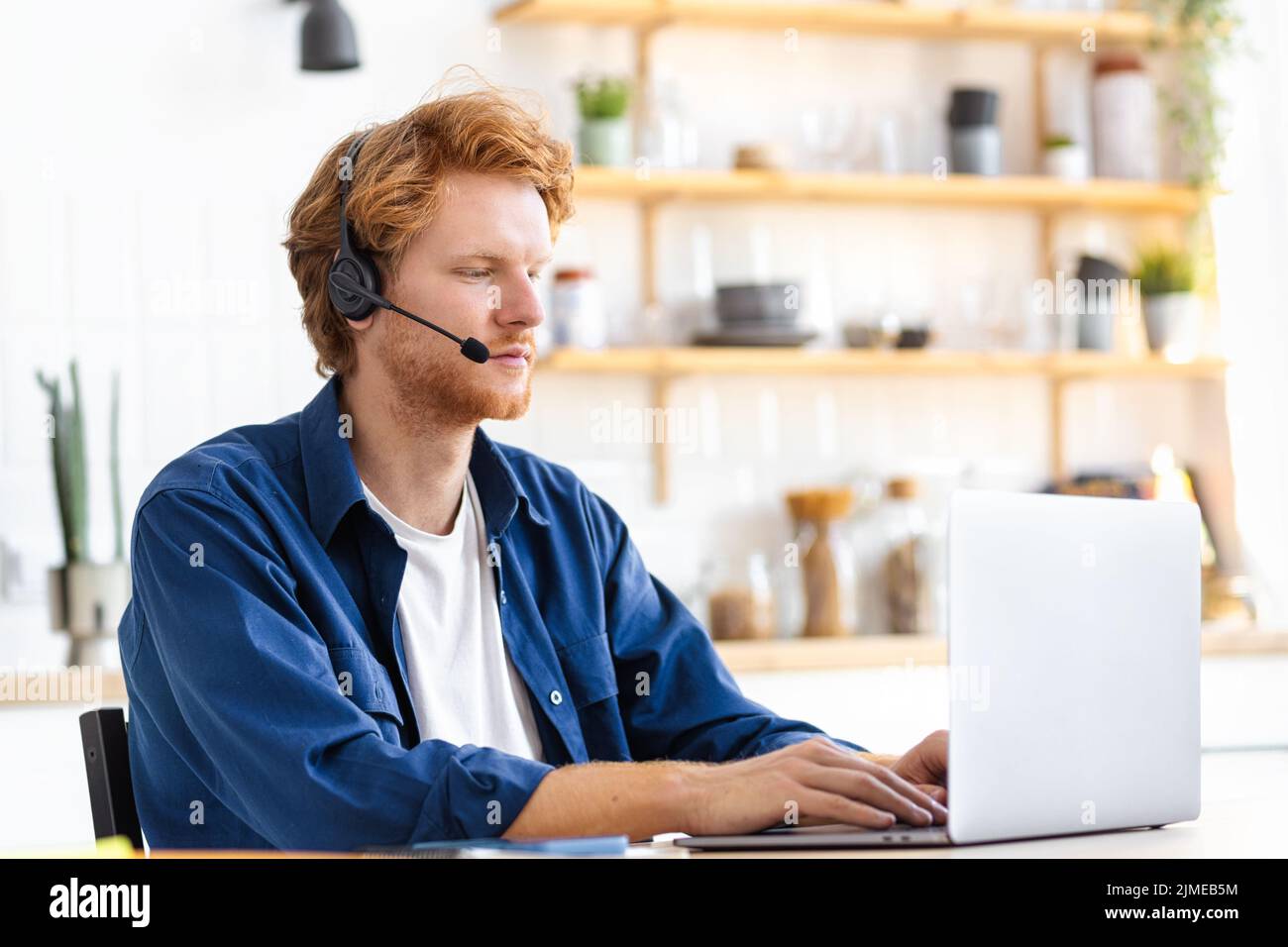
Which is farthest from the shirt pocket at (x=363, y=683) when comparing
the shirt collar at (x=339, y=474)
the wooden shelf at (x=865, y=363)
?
the wooden shelf at (x=865, y=363)

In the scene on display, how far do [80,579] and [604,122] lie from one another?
141 centimetres

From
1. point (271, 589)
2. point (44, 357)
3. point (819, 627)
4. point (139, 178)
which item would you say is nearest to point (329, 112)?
point (139, 178)

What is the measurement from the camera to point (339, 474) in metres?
1.57

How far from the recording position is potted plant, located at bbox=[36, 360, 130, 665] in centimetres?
290

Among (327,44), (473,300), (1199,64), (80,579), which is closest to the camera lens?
(473,300)

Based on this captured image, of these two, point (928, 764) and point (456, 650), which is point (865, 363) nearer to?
point (456, 650)

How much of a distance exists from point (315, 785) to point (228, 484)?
0.34 metres

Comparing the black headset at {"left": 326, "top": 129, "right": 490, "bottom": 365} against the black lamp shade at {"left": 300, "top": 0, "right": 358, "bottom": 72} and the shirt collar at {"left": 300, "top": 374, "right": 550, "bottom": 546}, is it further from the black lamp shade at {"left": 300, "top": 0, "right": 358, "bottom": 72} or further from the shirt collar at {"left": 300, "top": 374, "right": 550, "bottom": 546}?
the black lamp shade at {"left": 300, "top": 0, "right": 358, "bottom": 72}

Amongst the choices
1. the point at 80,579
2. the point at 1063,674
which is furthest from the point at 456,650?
the point at 80,579

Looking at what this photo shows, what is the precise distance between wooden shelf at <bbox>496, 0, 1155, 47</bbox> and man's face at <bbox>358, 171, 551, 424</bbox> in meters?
1.82

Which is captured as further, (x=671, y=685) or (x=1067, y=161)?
(x=1067, y=161)

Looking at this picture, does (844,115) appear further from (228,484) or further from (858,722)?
(228,484)

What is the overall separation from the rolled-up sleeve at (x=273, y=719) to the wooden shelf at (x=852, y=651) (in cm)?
180

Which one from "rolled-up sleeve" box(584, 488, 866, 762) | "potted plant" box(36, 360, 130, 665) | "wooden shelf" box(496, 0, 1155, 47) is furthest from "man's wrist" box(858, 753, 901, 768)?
"wooden shelf" box(496, 0, 1155, 47)
